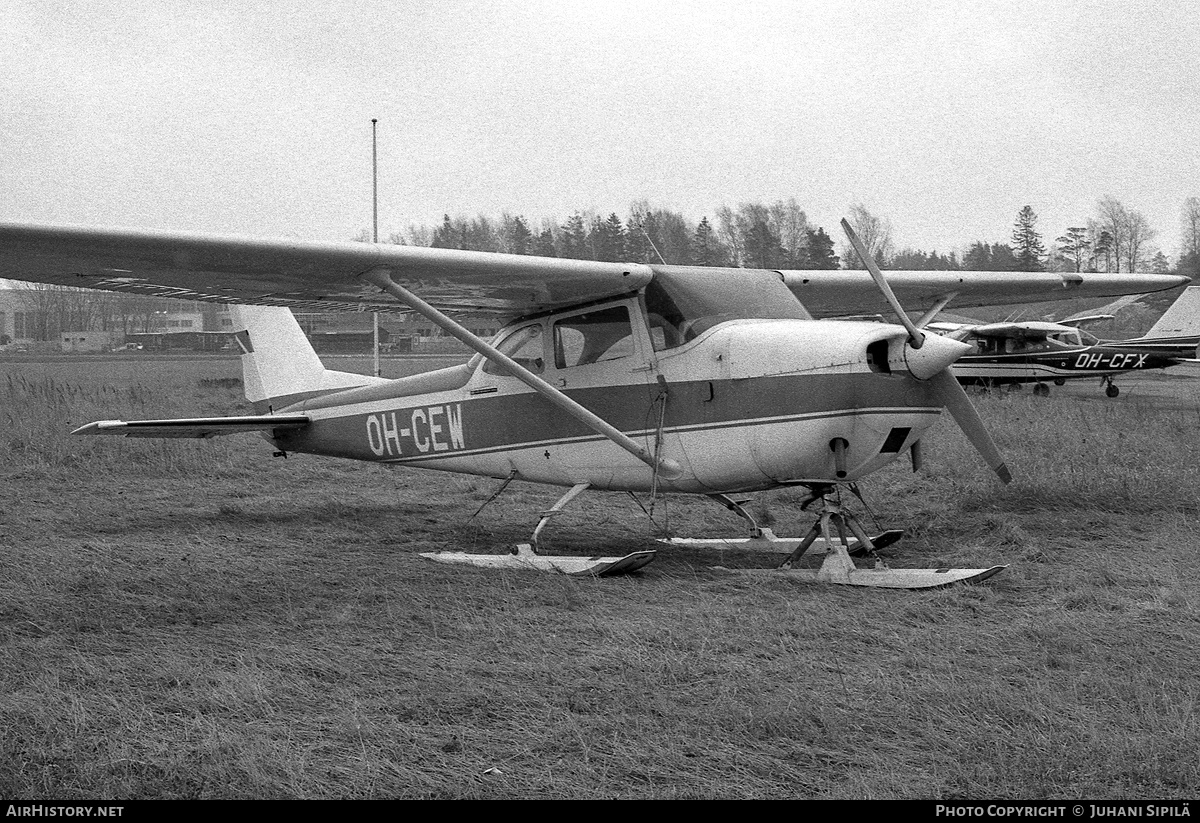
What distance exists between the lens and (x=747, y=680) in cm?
437

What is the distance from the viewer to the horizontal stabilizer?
933cm

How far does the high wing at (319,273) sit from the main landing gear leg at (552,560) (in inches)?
62.9

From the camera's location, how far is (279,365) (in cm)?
1073

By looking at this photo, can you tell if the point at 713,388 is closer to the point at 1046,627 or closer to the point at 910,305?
the point at 1046,627

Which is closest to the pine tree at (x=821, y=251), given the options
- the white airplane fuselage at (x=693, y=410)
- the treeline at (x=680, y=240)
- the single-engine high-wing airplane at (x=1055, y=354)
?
the treeline at (x=680, y=240)

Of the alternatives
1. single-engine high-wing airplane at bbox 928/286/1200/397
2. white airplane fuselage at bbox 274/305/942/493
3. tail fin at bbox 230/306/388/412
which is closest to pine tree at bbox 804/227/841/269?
single-engine high-wing airplane at bbox 928/286/1200/397

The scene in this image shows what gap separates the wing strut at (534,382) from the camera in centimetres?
720

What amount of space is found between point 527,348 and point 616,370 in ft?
3.06

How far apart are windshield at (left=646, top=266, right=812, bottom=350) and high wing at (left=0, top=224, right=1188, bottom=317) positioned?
0.35 ft

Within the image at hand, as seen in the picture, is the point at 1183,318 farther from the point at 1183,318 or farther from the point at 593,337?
the point at 593,337

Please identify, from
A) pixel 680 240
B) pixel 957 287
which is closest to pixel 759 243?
pixel 680 240

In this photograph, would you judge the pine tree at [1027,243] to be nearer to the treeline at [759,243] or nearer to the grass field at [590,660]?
the treeline at [759,243]

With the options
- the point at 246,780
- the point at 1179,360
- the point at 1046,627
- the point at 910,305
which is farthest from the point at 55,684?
the point at 1179,360

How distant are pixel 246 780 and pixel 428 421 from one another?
582cm
